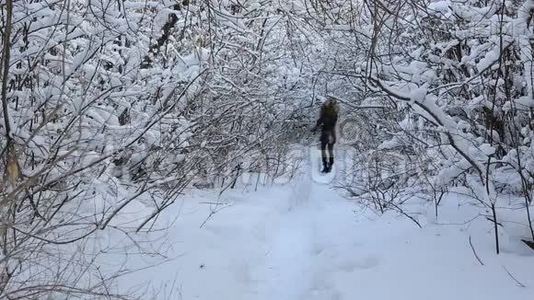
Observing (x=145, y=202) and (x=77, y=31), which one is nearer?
(x=77, y=31)

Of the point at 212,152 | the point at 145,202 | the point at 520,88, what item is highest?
the point at 520,88

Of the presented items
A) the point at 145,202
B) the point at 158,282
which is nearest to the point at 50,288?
the point at 158,282

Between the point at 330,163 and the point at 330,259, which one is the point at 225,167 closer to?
the point at 330,259

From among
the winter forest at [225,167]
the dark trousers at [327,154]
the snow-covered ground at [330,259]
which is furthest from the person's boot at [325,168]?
the snow-covered ground at [330,259]

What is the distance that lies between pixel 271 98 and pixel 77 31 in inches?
295

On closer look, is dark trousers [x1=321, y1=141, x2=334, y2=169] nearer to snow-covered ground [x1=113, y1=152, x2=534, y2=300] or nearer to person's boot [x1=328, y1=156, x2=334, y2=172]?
person's boot [x1=328, y1=156, x2=334, y2=172]

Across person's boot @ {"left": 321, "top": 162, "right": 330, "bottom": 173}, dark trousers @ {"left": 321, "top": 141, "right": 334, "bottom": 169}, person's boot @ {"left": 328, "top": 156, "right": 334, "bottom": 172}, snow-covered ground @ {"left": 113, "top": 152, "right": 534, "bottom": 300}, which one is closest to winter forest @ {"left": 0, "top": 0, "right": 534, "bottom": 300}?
snow-covered ground @ {"left": 113, "top": 152, "right": 534, "bottom": 300}

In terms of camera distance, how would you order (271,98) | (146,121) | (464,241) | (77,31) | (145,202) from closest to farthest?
(77,31) < (464,241) < (146,121) < (145,202) < (271,98)

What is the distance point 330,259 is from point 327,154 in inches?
283

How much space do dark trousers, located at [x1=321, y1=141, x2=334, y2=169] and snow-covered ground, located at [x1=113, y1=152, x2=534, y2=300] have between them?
4.48 meters

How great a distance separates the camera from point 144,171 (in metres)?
7.57

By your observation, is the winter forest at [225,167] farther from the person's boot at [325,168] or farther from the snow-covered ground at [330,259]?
the person's boot at [325,168]

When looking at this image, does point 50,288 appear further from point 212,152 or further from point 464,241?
point 212,152

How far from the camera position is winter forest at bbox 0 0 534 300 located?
4574mm
